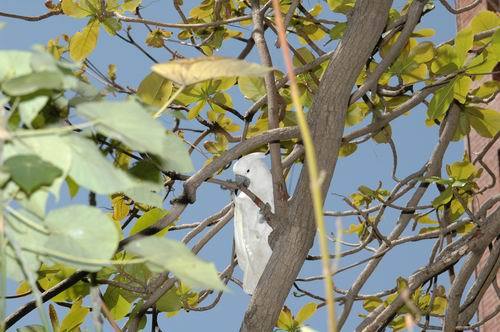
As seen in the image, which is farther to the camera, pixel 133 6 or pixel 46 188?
pixel 133 6

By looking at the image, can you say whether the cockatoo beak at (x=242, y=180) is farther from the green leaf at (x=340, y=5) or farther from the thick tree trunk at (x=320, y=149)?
the green leaf at (x=340, y=5)

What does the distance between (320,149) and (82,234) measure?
96 centimetres

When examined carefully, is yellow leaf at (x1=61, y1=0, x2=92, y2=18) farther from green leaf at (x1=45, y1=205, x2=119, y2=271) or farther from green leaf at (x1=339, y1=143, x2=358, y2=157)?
green leaf at (x1=45, y1=205, x2=119, y2=271)

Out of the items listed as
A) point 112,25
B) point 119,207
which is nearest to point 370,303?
point 119,207

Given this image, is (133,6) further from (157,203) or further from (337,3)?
(157,203)

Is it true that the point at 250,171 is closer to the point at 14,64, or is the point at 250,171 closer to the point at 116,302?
the point at 116,302

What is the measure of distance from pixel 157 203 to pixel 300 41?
5.38 ft

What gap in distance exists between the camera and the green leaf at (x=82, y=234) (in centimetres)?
45

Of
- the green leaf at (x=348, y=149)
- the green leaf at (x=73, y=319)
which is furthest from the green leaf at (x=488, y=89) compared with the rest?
→ the green leaf at (x=73, y=319)

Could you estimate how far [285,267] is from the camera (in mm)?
1340

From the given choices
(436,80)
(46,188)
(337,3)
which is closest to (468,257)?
(436,80)

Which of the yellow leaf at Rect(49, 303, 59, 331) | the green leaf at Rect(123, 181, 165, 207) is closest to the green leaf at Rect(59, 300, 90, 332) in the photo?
the yellow leaf at Rect(49, 303, 59, 331)

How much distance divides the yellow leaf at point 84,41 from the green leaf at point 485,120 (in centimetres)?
86

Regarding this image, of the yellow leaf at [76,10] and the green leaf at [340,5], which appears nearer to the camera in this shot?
the yellow leaf at [76,10]
